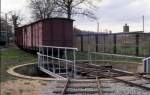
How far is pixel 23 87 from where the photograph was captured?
994 centimetres

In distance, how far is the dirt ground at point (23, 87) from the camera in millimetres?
9102

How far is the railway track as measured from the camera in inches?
333

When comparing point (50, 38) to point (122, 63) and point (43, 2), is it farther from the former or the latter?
point (43, 2)

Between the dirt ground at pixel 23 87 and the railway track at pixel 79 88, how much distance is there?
591 mm

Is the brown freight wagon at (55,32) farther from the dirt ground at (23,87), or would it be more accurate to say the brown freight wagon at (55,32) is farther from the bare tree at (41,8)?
the bare tree at (41,8)

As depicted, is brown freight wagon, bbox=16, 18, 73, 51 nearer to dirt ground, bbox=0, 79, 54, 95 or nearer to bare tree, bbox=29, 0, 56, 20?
dirt ground, bbox=0, 79, 54, 95

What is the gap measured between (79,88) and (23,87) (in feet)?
6.26

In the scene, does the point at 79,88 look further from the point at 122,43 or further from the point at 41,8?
the point at 41,8

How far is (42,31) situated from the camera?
67.6 feet

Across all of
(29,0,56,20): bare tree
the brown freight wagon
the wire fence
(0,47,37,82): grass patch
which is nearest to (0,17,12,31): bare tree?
(29,0,56,20): bare tree

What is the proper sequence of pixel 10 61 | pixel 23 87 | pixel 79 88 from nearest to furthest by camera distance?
pixel 79 88, pixel 23 87, pixel 10 61

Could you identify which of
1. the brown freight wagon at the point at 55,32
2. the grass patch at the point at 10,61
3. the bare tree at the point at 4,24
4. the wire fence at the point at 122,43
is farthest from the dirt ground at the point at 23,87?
the bare tree at the point at 4,24

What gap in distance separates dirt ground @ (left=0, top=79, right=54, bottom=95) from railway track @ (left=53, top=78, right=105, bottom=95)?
591mm

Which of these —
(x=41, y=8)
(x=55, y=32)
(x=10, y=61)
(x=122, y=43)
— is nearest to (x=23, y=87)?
(x=10, y=61)
